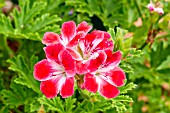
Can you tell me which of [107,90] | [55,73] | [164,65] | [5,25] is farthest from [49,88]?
[164,65]

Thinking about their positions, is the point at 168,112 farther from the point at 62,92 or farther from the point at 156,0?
the point at 62,92

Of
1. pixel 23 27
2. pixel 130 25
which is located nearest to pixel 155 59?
pixel 130 25

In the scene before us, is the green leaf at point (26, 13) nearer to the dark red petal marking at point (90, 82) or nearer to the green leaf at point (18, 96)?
the green leaf at point (18, 96)

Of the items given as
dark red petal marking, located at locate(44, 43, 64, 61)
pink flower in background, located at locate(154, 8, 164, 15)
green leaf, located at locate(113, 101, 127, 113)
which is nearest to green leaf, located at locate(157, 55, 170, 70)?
pink flower in background, located at locate(154, 8, 164, 15)

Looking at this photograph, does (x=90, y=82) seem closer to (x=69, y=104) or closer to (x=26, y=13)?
(x=69, y=104)

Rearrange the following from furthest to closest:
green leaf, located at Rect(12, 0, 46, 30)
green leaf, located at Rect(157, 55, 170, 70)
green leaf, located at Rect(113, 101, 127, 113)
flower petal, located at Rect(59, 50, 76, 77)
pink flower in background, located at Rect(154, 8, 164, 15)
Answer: green leaf, located at Rect(157, 55, 170, 70)
green leaf, located at Rect(12, 0, 46, 30)
pink flower in background, located at Rect(154, 8, 164, 15)
green leaf, located at Rect(113, 101, 127, 113)
flower petal, located at Rect(59, 50, 76, 77)

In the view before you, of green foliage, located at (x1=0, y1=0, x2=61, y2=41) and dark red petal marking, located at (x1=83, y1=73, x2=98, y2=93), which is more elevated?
green foliage, located at (x1=0, y1=0, x2=61, y2=41)

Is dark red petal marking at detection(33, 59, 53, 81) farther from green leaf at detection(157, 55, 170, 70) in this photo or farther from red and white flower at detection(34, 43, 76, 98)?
green leaf at detection(157, 55, 170, 70)
